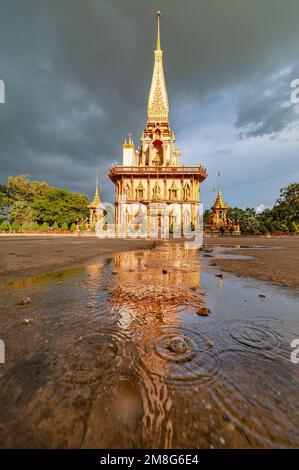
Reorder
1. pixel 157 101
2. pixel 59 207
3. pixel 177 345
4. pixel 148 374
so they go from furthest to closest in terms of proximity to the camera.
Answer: pixel 59 207
pixel 157 101
pixel 177 345
pixel 148 374

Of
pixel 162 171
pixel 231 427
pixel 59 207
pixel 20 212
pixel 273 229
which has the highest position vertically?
pixel 162 171

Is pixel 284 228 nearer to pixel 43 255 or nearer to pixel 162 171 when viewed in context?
pixel 162 171

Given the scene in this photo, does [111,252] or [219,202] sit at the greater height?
[219,202]

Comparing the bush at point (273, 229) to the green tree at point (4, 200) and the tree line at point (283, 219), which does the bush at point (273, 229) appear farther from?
the green tree at point (4, 200)

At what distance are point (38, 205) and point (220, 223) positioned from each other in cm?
3523

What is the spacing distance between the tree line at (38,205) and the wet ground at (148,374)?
127 feet

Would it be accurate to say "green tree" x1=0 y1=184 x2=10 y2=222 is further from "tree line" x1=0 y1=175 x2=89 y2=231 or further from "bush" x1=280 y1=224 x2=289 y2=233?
"bush" x1=280 y1=224 x2=289 y2=233

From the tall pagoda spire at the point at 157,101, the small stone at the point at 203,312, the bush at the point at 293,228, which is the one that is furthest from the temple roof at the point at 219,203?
the small stone at the point at 203,312

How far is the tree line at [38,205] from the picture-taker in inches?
1551

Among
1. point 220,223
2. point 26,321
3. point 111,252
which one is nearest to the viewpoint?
point 26,321

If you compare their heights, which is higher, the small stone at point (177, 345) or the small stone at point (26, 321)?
the small stone at point (26, 321)

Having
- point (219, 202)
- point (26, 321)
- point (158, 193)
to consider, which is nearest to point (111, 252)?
point (26, 321)

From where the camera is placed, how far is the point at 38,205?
129 feet
